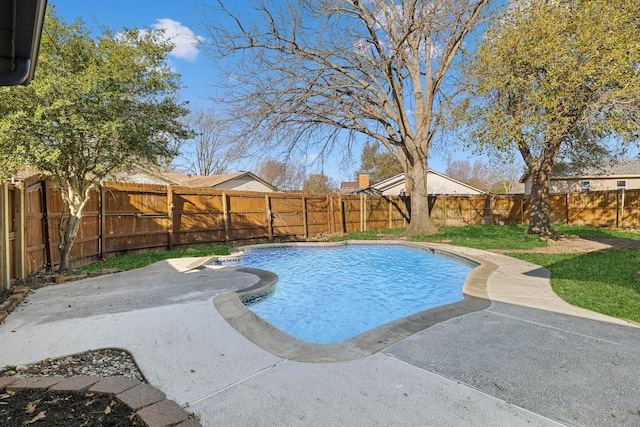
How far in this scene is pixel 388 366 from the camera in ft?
9.10

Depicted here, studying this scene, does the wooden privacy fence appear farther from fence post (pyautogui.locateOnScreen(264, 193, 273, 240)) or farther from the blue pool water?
the blue pool water

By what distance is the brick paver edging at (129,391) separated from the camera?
2008 mm

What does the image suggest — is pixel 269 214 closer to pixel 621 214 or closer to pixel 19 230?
pixel 19 230

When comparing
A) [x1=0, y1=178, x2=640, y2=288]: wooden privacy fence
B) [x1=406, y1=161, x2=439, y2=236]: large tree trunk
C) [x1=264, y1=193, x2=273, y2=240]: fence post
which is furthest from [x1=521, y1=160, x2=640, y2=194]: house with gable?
[x1=264, y1=193, x2=273, y2=240]: fence post

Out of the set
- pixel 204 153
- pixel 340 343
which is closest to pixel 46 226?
pixel 340 343

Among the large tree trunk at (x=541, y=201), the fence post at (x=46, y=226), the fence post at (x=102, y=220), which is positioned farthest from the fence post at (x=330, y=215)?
the fence post at (x=46, y=226)

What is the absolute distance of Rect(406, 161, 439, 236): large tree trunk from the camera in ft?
48.2

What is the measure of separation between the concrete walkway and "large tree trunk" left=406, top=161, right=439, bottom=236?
10.3 meters

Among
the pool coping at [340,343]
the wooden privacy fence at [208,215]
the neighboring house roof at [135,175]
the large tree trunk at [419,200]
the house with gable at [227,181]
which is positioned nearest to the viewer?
the pool coping at [340,343]

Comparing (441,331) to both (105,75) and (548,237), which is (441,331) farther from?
(548,237)

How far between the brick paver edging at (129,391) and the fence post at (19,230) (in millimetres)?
4144

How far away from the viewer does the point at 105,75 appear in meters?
6.04

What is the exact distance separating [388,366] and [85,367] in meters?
2.49

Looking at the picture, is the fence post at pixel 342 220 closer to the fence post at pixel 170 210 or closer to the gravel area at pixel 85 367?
the fence post at pixel 170 210
